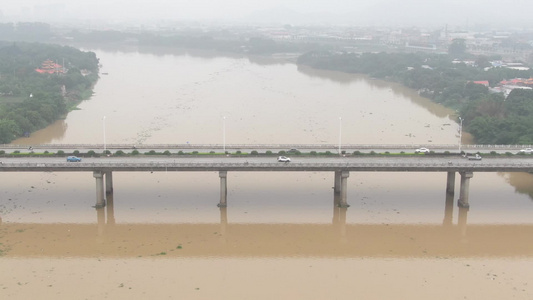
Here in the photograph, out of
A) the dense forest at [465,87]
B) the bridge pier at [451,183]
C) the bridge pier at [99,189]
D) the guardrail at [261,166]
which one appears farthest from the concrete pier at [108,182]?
the dense forest at [465,87]

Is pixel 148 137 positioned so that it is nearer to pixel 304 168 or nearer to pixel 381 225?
pixel 304 168

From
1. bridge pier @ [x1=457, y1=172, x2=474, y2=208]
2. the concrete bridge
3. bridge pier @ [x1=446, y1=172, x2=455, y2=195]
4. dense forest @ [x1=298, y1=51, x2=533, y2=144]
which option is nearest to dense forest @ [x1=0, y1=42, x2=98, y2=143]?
the concrete bridge

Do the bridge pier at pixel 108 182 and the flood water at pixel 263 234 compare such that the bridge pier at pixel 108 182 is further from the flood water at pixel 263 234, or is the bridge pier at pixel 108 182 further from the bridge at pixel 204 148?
the bridge at pixel 204 148

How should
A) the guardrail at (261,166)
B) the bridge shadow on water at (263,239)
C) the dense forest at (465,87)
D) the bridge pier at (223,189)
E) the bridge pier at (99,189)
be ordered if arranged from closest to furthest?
the bridge shadow on water at (263,239), the guardrail at (261,166), the bridge pier at (99,189), the bridge pier at (223,189), the dense forest at (465,87)

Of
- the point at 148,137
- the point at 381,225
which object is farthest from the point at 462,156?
the point at 148,137

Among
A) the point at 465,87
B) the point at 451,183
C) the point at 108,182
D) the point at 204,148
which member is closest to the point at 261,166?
the point at 204,148

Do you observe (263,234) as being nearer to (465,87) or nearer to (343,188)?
(343,188)
